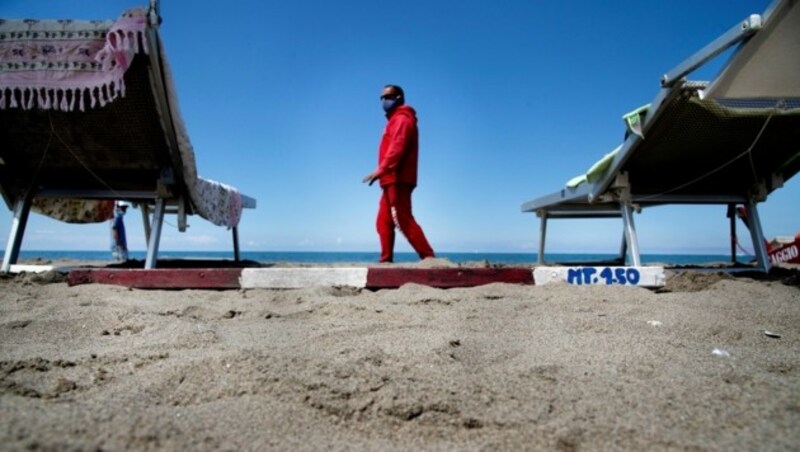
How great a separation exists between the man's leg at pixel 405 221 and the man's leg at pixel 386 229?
79 mm

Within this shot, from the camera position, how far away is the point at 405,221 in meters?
3.89

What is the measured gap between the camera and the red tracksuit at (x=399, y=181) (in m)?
3.89

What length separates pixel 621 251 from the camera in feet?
18.3

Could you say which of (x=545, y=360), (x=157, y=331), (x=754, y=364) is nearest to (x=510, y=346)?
(x=545, y=360)

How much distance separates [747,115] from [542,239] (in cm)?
271

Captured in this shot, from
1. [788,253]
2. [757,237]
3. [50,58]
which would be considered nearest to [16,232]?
[50,58]

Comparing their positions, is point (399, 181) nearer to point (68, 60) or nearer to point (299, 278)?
point (299, 278)

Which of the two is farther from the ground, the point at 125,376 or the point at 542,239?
the point at 542,239

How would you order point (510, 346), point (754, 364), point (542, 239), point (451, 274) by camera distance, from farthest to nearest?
point (542, 239), point (451, 274), point (510, 346), point (754, 364)

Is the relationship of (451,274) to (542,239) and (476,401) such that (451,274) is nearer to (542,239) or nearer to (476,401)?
(476,401)

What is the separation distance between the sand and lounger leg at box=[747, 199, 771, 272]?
1.53 meters

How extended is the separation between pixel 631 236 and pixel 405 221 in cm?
176

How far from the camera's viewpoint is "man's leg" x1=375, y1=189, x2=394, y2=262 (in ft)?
13.1

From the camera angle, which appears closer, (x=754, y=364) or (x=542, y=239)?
(x=754, y=364)
